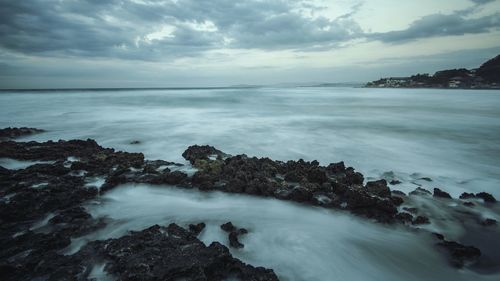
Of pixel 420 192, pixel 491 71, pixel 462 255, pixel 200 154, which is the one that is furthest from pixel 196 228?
pixel 491 71

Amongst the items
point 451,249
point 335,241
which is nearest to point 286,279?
point 335,241

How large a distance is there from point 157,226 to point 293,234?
215cm

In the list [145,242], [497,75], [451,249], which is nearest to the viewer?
[145,242]

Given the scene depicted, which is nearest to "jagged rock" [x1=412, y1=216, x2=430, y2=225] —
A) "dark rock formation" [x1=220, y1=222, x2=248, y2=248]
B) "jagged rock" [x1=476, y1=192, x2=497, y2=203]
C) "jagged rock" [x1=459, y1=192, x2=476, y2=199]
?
"jagged rock" [x1=459, y1=192, x2=476, y2=199]

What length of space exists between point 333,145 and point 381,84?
123612 millimetres

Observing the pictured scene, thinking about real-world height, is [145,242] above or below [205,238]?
above

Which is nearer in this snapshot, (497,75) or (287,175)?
(287,175)

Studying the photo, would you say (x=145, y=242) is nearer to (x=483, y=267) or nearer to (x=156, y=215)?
(x=156, y=215)

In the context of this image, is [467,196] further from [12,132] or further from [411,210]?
[12,132]

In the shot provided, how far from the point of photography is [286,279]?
365 cm

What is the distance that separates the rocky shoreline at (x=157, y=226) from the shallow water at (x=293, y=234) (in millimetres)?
223

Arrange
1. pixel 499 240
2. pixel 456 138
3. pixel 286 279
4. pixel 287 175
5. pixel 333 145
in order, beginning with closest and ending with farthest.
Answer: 1. pixel 286 279
2. pixel 499 240
3. pixel 287 175
4. pixel 333 145
5. pixel 456 138

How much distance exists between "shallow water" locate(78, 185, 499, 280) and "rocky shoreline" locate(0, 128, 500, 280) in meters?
0.22

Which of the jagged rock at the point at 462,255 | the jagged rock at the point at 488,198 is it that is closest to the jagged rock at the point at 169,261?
the jagged rock at the point at 462,255
